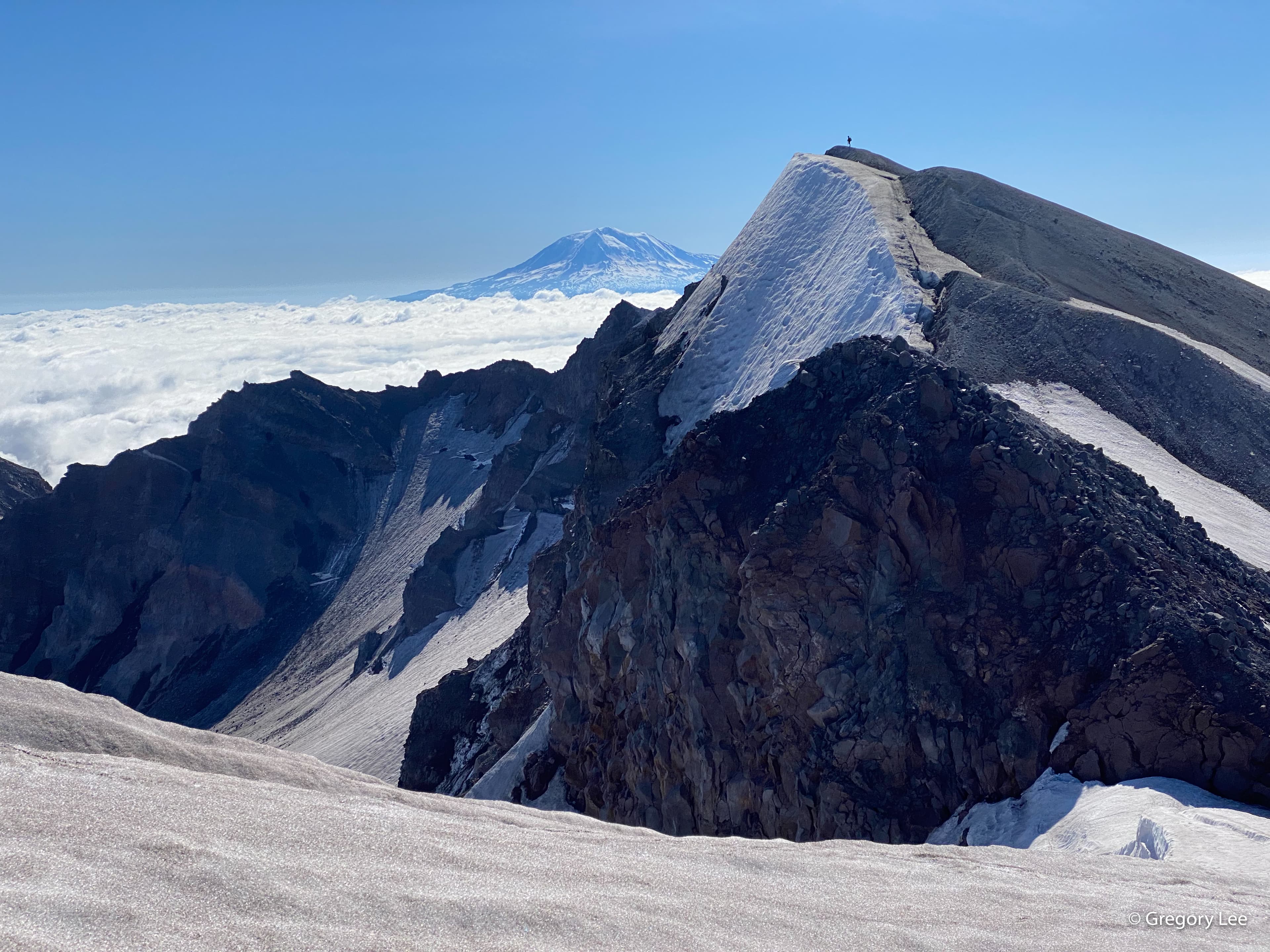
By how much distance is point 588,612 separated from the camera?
111 ft

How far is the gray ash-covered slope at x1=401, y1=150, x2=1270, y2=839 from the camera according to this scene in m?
19.5

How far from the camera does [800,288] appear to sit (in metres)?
37.4

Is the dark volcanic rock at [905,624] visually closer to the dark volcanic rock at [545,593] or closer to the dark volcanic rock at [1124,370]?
the dark volcanic rock at [1124,370]

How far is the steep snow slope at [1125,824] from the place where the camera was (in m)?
14.0

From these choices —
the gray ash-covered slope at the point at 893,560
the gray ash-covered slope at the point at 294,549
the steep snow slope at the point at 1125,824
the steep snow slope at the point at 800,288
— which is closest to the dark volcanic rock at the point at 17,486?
the gray ash-covered slope at the point at 294,549

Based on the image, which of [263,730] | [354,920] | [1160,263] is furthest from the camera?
[263,730]

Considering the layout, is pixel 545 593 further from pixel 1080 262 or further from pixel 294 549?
pixel 294 549

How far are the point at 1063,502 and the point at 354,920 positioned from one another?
59.1 feet

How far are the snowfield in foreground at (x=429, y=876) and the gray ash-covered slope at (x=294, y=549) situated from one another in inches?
1894

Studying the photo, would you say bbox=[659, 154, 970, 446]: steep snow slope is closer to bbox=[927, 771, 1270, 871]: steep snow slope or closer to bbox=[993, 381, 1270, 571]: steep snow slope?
bbox=[993, 381, 1270, 571]: steep snow slope

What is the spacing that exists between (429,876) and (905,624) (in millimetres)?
14947

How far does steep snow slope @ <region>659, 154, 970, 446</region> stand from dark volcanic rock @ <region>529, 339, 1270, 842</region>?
4594 mm

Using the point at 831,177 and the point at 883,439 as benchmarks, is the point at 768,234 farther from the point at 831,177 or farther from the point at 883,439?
the point at 883,439

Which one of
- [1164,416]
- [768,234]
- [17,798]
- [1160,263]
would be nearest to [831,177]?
[768,234]
